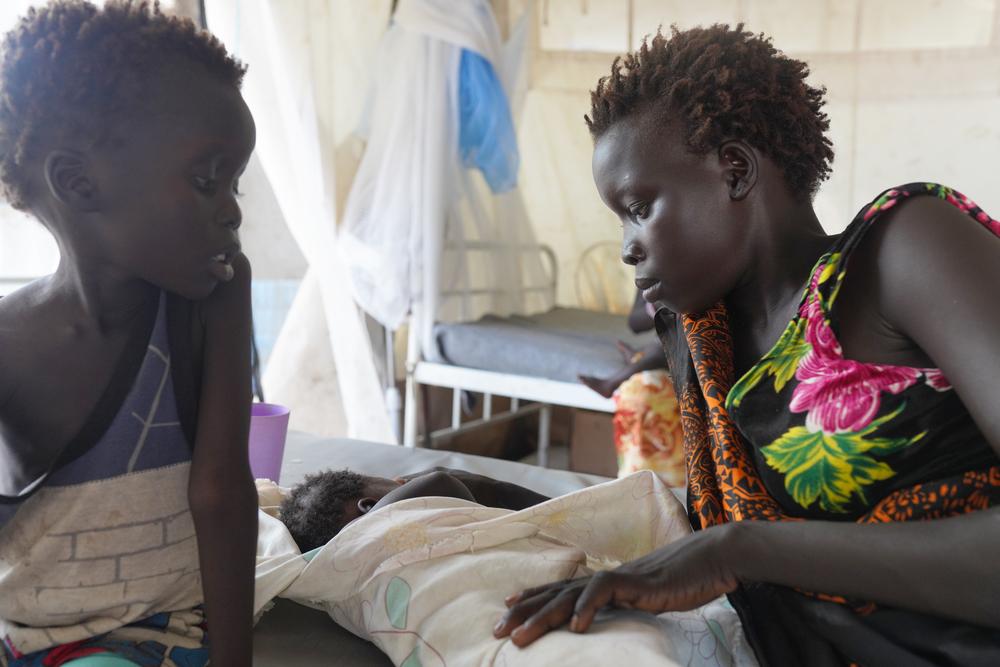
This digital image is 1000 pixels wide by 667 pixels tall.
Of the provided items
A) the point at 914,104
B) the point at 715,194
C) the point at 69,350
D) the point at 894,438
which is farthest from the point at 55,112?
the point at 914,104

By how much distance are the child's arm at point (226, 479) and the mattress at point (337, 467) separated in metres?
0.16

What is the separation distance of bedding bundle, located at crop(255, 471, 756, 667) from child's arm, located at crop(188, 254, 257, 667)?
14 centimetres

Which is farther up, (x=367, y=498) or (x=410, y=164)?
(x=410, y=164)

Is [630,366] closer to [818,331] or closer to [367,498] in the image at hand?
[367,498]

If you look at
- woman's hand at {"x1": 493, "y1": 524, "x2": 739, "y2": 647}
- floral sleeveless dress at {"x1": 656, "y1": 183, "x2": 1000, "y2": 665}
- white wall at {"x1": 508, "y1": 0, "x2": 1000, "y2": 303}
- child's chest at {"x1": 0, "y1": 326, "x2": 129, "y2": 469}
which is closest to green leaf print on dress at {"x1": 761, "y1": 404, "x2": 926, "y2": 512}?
floral sleeveless dress at {"x1": 656, "y1": 183, "x2": 1000, "y2": 665}

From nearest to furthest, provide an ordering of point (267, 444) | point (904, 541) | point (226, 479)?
1. point (904, 541)
2. point (226, 479)
3. point (267, 444)

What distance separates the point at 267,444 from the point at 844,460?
1.12 meters

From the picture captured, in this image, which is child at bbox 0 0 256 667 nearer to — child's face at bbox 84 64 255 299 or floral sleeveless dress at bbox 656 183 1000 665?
child's face at bbox 84 64 255 299

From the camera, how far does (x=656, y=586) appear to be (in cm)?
85

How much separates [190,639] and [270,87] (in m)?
2.31

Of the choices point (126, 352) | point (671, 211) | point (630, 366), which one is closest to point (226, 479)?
point (126, 352)

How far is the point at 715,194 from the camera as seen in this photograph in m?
0.94

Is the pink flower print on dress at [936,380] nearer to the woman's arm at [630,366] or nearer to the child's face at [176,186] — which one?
the child's face at [176,186]

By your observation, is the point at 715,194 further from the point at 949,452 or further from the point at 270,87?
the point at 270,87
